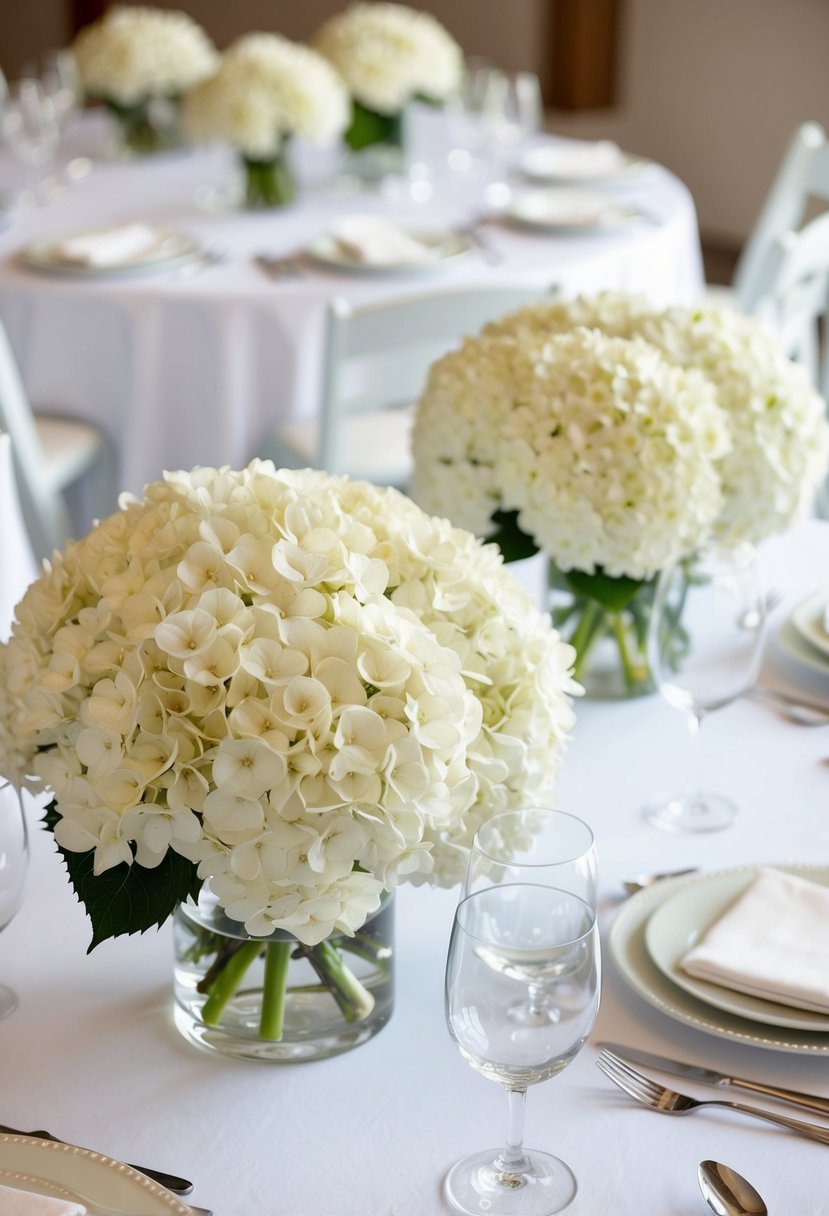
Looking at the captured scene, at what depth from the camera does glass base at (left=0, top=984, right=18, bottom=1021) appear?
1.02 m

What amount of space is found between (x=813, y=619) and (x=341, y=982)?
781 mm

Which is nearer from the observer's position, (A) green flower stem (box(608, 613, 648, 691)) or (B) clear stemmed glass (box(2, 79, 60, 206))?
(A) green flower stem (box(608, 613, 648, 691))

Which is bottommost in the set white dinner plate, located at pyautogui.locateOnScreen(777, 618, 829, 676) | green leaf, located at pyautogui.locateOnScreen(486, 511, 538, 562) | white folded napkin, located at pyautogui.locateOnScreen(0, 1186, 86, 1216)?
white dinner plate, located at pyautogui.locateOnScreen(777, 618, 829, 676)

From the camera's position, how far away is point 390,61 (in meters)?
3.46

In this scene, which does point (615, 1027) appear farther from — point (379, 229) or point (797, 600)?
point (379, 229)

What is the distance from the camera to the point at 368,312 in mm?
2324

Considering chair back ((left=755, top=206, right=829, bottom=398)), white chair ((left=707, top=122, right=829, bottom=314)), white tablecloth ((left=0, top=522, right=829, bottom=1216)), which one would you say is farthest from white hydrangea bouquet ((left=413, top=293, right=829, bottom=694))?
white chair ((left=707, top=122, right=829, bottom=314))

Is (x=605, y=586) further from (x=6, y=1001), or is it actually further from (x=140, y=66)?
(x=140, y=66)

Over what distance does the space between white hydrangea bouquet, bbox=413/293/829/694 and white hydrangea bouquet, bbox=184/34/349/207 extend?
1.90 metres

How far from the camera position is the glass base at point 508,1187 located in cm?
85

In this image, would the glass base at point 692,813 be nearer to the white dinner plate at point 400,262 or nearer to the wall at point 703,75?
the white dinner plate at point 400,262

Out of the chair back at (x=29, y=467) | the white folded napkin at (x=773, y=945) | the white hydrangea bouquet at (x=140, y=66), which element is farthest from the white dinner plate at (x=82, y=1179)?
the white hydrangea bouquet at (x=140, y=66)

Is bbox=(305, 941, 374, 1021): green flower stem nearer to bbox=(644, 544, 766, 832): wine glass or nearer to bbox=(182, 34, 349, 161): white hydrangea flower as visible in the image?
bbox=(644, 544, 766, 832): wine glass

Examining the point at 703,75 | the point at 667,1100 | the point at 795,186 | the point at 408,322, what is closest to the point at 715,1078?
the point at 667,1100
